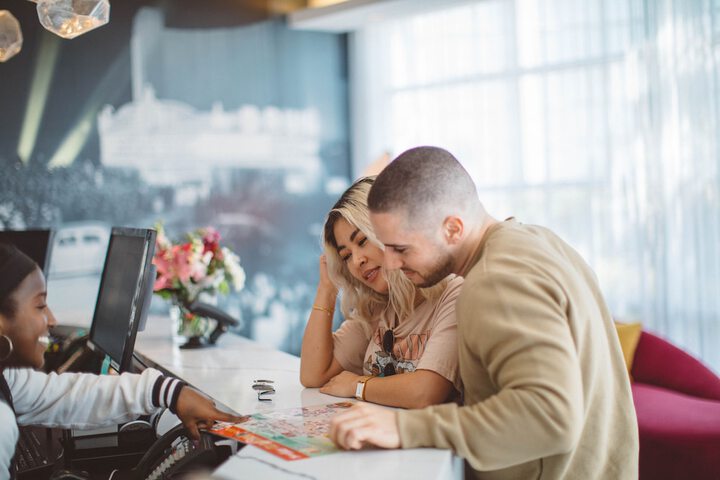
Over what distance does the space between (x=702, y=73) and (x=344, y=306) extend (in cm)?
346

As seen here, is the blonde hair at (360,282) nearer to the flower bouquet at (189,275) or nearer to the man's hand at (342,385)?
the man's hand at (342,385)

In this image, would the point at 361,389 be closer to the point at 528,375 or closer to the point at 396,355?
the point at 396,355

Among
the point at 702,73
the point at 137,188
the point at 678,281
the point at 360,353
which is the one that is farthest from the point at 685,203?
the point at 137,188

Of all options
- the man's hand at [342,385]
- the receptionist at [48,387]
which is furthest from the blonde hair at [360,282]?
the receptionist at [48,387]

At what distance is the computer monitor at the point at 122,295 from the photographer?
2.03 meters

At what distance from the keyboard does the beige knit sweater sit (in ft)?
3.97

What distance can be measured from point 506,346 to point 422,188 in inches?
14.7

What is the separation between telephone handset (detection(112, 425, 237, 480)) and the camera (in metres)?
1.52

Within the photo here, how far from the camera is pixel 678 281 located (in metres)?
4.71

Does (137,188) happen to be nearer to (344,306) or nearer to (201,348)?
(201,348)

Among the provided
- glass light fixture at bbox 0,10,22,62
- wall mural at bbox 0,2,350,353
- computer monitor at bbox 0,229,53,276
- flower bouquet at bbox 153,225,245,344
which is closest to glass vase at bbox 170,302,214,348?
flower bouquet at bbox 153,225,245,344

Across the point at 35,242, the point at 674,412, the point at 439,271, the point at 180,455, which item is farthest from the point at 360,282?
the point at 674,412

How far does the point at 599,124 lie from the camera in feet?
16.4

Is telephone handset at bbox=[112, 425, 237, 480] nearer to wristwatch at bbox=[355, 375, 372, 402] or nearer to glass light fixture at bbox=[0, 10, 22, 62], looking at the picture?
wristwatch at bbox=[355, 375, 372, 402]
